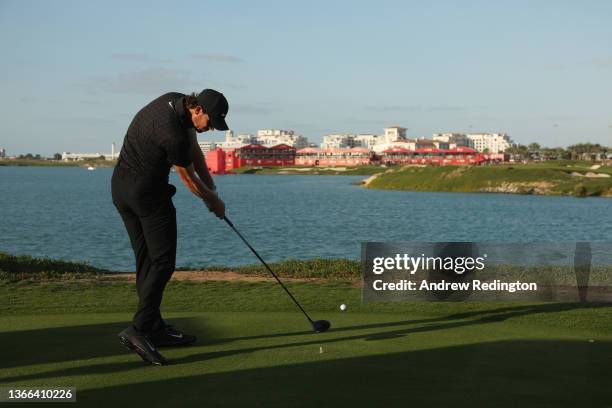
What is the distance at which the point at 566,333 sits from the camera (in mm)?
7949

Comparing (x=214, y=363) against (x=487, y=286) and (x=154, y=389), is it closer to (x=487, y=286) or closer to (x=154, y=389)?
(x=154, y=389)

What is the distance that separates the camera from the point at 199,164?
24.1 feet

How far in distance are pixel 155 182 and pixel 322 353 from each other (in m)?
2.12

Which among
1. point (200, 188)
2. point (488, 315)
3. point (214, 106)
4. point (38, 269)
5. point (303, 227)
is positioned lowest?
point (303, 227)

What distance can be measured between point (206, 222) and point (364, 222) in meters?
12.0

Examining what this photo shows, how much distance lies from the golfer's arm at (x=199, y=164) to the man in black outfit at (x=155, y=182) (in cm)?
9

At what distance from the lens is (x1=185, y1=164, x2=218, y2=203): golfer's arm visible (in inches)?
272

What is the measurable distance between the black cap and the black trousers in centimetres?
74

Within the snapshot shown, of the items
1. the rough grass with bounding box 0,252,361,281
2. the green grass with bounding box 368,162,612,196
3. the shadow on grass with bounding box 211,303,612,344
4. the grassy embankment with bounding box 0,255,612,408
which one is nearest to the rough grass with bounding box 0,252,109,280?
the rough grass with bounding box 0,252,361,281

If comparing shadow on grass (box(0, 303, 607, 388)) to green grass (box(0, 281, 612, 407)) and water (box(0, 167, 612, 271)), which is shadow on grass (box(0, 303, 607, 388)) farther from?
water (box(0, 167, 612, 271))

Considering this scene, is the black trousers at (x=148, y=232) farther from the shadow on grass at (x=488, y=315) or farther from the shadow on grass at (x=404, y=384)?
the shadow on grass at (x=404, y=384)

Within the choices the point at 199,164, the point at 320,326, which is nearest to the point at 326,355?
the point at 320,326

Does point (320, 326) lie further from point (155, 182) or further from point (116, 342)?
point (155, 182)

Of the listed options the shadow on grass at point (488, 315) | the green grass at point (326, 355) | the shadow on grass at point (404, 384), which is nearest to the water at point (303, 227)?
the shadow on grass at point (488, 315)
